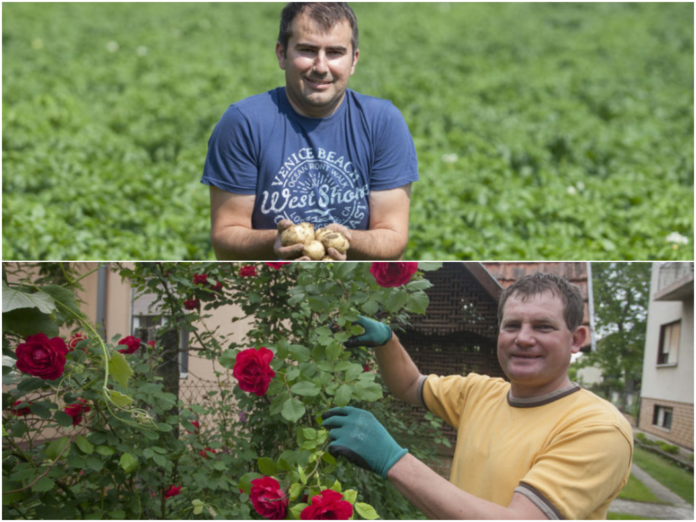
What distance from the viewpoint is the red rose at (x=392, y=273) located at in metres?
1.75

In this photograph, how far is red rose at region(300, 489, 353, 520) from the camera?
1.60 meters

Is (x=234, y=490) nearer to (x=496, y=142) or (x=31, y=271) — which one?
(x=31, y=271)

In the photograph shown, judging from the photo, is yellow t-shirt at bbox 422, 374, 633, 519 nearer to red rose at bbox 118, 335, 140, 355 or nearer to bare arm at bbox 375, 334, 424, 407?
bare arm at bbox 375, 334, 424, 407

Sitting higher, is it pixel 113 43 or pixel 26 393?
pixel 113 43

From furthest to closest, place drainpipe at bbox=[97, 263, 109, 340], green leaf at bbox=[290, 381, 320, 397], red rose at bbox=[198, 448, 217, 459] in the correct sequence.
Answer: drainpipe at bbox=[97, 263, 109, 340], red rose at bbox=[198, 448, 217, 459], green leaf at bbox=[290, 381, 320, 397]

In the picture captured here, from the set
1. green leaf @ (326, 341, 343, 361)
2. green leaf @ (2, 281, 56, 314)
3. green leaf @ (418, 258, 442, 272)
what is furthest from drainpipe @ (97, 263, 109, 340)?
green leaf @ (418, 258, 442, 272)

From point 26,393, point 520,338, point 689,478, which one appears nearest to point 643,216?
point 689,478

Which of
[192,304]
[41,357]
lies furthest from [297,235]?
[41,357]

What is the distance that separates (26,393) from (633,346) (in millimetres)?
1580

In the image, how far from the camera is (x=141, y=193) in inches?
177

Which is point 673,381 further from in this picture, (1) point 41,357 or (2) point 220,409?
Answer: (1) point 41,357

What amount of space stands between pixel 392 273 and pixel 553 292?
1.31 ft

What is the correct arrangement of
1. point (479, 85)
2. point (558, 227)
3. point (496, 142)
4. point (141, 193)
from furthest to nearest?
point (479, 85), point (496, 142), point (141, 193), point (558, 227)

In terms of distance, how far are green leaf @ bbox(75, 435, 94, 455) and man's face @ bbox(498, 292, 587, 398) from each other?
105 cm
